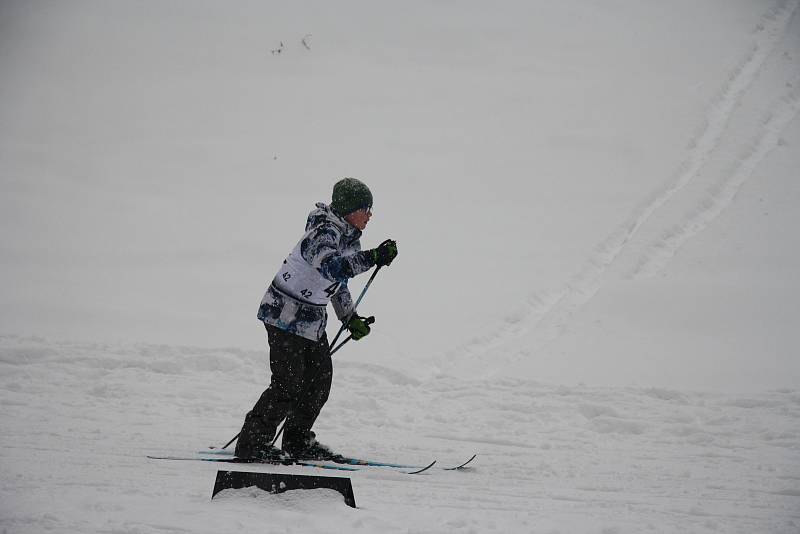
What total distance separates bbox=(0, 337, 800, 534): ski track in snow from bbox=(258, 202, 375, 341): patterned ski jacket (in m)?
0.81

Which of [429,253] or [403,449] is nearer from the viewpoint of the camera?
[403,449]

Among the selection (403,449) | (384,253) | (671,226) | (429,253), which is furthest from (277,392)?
(671,226)

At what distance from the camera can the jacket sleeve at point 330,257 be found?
365 centimetres

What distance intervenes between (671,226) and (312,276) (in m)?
8.20

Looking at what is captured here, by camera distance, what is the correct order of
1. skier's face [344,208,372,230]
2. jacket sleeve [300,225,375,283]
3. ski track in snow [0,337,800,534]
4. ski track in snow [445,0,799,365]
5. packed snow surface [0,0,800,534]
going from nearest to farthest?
ski track in snow [0,337,800,534]
jacket sleeve [300,225,375,283]
packed snow surface [0,0,800,534]
skier's face [344,208,372,230]
ski track in snow [445,0,799,365]

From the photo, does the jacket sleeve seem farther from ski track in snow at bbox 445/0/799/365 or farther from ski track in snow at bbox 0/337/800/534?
ski track in snow at bbox 445/0/799/365

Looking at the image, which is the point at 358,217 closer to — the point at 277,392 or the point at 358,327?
the point at 358,327

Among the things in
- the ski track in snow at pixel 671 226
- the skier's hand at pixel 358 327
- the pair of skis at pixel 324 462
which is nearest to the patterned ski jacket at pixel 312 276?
the skier's hand at pixel 358 327

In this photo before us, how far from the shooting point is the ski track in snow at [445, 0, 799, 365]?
7969mm

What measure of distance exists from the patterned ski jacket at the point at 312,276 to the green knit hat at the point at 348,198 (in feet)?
0.19

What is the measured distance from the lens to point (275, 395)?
387 cm

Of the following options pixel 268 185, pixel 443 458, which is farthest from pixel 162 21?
pixel 443 458

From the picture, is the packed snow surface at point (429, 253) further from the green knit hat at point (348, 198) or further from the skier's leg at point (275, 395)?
the green knit hat at point (348, 198)

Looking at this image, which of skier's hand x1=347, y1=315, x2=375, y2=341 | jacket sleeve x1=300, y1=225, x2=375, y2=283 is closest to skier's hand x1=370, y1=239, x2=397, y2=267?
jacket sleeve x1=300, y1=225, x2=375, y2=283
